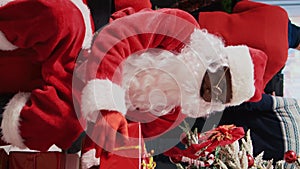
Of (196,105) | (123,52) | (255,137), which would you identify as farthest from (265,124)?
(123,52)

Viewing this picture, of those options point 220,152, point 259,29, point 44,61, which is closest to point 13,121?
point 44,61

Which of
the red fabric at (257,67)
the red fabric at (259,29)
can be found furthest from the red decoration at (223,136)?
the red fabric at (259,29)

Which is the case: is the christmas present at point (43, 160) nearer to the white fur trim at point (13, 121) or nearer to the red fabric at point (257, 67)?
the white fur trim at point (13, 121)

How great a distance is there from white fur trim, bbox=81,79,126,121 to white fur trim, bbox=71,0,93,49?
0.27 ft

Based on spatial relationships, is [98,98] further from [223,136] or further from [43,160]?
[223,136]

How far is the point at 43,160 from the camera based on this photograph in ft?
2.86

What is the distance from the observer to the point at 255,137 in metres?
1.43

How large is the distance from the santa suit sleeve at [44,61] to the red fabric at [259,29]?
77 cm

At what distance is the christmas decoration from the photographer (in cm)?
100

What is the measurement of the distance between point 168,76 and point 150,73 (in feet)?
0.11

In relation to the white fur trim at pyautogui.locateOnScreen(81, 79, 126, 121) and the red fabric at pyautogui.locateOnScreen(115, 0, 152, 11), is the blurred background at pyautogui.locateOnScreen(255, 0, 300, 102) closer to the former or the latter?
the red fabric at pyautogui.locateOnScreen(115, 0, 152, 11)

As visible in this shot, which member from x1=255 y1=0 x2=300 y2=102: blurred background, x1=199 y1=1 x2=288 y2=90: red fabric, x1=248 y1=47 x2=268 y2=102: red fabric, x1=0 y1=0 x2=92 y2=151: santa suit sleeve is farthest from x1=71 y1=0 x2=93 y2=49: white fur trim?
x1=255 y1=0 x2=300 y2=102: blurred background

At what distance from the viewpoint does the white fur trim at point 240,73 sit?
2.68 feet

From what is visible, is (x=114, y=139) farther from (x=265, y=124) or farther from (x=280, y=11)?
(x=280, y=11)
